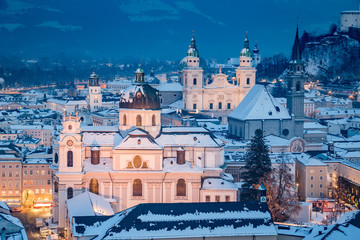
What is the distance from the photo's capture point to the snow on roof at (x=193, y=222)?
3538cm

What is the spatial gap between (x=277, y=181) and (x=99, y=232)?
20523 mm

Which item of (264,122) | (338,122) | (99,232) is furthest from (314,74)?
(99,232)

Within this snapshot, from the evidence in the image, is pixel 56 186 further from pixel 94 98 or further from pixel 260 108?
pixel 94 98

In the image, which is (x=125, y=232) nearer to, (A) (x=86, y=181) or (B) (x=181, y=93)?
(A) (x=86, y=181)

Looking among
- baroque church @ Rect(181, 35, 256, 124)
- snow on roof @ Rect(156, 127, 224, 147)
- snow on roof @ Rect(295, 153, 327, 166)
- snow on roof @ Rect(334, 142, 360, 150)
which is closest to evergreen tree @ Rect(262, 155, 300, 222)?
snow on roof @ Rect(295, 153, 327, 166)

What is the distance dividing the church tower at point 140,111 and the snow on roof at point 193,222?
13.7 metres

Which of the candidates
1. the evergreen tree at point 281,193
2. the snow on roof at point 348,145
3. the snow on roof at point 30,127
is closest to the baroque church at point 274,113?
the snow on roof at point 348,145

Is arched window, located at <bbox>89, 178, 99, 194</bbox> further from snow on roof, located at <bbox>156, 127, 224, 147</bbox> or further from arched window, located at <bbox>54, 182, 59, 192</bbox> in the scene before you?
snow on roof, located at <bbox>156, 127, 224, 147</bbox>

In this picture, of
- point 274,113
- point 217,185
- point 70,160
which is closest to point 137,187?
point 70,160

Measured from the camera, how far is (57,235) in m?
44.2

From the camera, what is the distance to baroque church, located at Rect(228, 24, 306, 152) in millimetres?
64062

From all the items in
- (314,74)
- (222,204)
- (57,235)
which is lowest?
(57,235)

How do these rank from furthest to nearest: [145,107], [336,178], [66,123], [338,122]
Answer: [338,122] < [336,178] < [145,107] < [66,123]

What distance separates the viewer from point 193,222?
3628 centimetres
